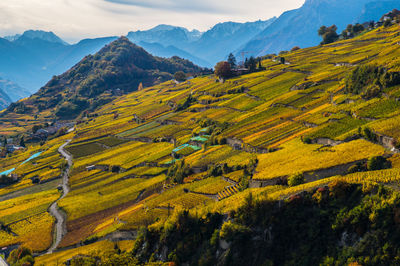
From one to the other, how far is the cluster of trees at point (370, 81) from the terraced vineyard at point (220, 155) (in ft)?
3.40

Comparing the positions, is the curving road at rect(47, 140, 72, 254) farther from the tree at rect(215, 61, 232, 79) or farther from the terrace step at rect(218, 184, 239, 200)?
the tree at rect(215, 61, 232, 79)

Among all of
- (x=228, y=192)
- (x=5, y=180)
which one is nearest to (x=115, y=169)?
(x=5, y=180)

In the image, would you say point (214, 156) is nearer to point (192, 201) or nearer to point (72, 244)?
point (192, 201)

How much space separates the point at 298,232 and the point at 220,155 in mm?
32660

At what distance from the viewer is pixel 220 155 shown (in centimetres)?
6175

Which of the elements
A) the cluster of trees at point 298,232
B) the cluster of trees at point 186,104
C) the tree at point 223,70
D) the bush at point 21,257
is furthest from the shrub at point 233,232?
the tree at point 223,70

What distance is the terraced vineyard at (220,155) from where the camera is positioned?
39.3 meters

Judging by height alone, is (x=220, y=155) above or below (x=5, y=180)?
above

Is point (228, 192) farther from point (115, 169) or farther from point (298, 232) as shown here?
point (115, 169)

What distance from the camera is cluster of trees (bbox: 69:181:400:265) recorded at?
2561 cm

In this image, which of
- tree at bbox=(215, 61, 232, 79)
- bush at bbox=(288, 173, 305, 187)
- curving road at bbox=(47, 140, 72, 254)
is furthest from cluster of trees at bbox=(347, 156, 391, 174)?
tree at bbox=(215, 61, 232, 79)

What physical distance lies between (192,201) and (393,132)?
28264 millimetres

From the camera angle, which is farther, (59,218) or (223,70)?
(223,70)

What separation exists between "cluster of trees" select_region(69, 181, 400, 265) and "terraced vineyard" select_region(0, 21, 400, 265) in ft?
5.67
